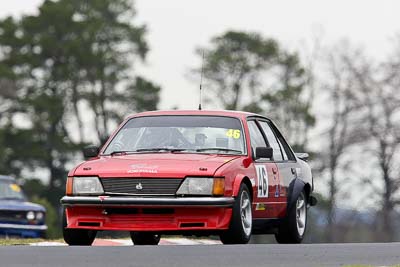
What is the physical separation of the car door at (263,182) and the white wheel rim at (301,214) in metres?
0.55

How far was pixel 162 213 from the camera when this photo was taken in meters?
13.0

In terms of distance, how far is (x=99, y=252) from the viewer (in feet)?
36.0

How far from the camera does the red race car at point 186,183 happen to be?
42.6 feet

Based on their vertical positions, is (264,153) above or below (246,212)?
above

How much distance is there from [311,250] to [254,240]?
153 ft

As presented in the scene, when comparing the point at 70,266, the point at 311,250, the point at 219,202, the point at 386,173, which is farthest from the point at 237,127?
the point at 386,173

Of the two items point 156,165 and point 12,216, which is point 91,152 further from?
point 12,216

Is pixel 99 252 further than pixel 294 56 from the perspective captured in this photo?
No

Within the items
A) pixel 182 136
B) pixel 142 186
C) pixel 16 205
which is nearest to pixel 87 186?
pixel 142 186

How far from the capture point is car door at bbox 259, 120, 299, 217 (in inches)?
587

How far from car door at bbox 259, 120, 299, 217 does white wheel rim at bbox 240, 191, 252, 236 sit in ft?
3.87

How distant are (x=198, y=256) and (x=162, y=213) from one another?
232 centimetres

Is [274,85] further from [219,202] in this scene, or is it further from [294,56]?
[219,202]

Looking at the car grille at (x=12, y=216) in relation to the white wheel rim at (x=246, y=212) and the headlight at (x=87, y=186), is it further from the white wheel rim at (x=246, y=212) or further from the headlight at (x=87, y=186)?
the white wheel rim at (x=246, y=212)
